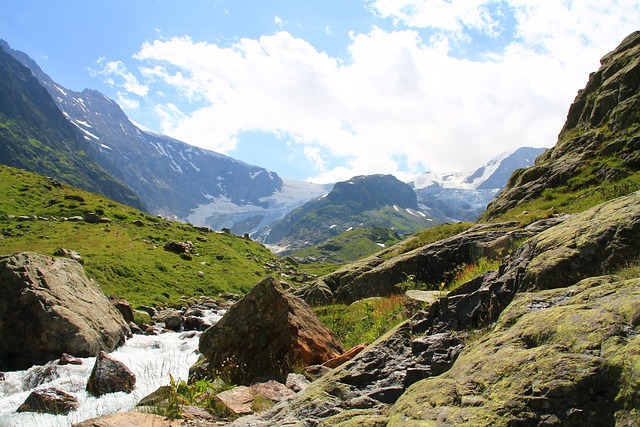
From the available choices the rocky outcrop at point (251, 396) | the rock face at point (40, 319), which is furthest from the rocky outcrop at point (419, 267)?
the rock face at point (40, 319)

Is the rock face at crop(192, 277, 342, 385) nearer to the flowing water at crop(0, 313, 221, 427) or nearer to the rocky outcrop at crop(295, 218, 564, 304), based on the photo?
the flowing water at crop(0, 313, 221, 427)

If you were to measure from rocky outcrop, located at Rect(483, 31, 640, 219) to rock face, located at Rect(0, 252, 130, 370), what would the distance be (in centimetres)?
3033

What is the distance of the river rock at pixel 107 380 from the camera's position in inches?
642

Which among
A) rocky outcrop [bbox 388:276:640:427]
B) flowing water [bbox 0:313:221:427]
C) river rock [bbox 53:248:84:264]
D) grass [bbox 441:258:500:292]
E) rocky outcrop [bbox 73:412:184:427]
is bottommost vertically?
flowing water [bbox 0:313:221:427]

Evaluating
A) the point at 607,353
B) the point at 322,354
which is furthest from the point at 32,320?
the point at 607,353

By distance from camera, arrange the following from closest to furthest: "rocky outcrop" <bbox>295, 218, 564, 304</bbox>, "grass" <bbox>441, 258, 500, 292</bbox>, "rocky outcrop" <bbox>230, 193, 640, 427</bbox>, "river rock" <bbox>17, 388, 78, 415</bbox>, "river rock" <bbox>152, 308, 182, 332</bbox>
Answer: "rocky outcrop" <bbox>230, 193, 640, 427</bbox> < "grass" <bbox>441, 258, 500, 292</bbox> < "river rock" <bbox>17, 388, 78, 415</bbox> < "rocky outcrop" <bbox>295, 218, 564, 304</bbox> < "river rock" <bbox>152, 308, 182, 332</bbox>

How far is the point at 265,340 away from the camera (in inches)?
550

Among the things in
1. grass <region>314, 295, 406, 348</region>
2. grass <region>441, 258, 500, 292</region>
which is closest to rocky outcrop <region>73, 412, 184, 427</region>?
grass <region>314, 295, 406, 348</region>

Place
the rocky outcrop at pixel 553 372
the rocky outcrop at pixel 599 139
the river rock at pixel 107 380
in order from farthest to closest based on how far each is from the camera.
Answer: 1. the rocky outcrop at pixel 599 139
2. the river rock at pixel 107 380
3. the rocky outcrop at pixel 553 372

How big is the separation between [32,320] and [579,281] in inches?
981

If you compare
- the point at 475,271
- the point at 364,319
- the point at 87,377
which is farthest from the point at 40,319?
the point at 475,271

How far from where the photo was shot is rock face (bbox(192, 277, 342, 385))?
1318cm

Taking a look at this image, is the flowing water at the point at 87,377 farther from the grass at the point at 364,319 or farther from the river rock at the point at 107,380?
the grass at the point at 364,319

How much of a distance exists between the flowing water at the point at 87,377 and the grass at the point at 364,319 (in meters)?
6.74
